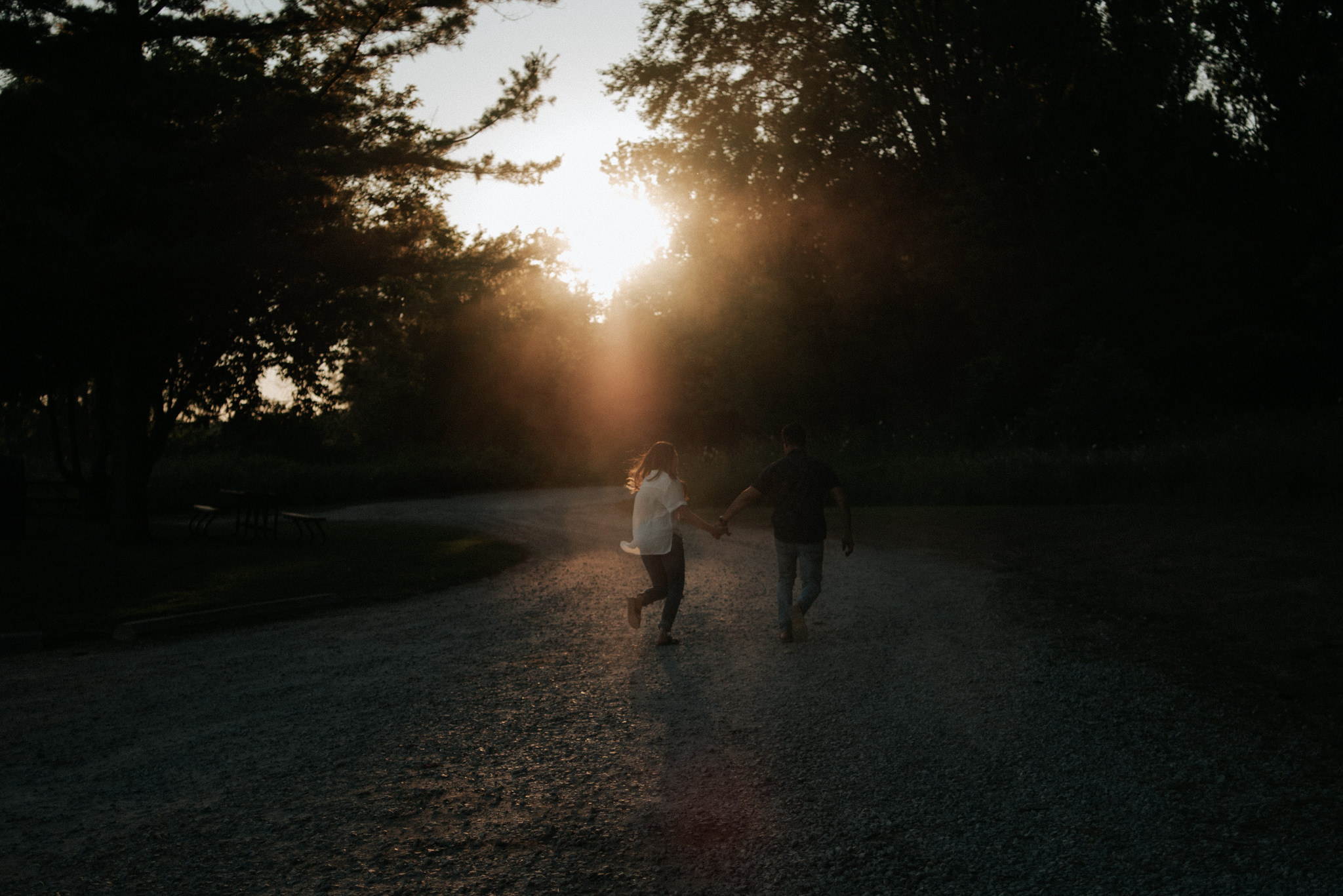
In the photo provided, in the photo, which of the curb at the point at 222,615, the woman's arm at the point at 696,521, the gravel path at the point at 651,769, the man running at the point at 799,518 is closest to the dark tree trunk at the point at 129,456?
the curb at the point at 222,615

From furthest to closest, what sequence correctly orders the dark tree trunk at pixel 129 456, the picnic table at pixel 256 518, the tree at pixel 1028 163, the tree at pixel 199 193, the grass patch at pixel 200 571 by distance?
1. the tree at pixel 1028 163
2. the picnic table at pixel 256 518
3. the dark tree trunk at pixel 129 456
4. the tree at pixel 199 193
5. the grass patch at pixel 200 571

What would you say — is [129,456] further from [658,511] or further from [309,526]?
[658,511]

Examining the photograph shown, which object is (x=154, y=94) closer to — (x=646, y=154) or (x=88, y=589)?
(x=88, y=589)

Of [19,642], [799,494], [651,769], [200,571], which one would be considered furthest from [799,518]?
[200,571]

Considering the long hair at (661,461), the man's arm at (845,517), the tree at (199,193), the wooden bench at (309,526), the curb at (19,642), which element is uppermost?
the tree at (199,193)

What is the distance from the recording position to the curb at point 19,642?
8.70 metres

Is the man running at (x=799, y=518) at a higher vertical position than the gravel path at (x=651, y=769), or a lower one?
higher

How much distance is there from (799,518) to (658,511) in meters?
1.23

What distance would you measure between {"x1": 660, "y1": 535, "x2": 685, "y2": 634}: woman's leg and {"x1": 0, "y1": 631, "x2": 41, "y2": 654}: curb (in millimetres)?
5700

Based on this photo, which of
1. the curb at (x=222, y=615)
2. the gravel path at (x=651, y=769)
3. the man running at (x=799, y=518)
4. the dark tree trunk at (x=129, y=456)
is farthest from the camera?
the dark tree trunk at (x=129, y=456)

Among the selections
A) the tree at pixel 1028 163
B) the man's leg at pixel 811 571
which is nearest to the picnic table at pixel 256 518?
the man's leg at pixel 811 571

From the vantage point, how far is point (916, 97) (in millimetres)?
28859

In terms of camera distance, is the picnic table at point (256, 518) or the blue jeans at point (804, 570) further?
the picnic table at point (256, 518)

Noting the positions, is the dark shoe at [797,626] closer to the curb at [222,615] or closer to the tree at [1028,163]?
the curb at [222,615]
